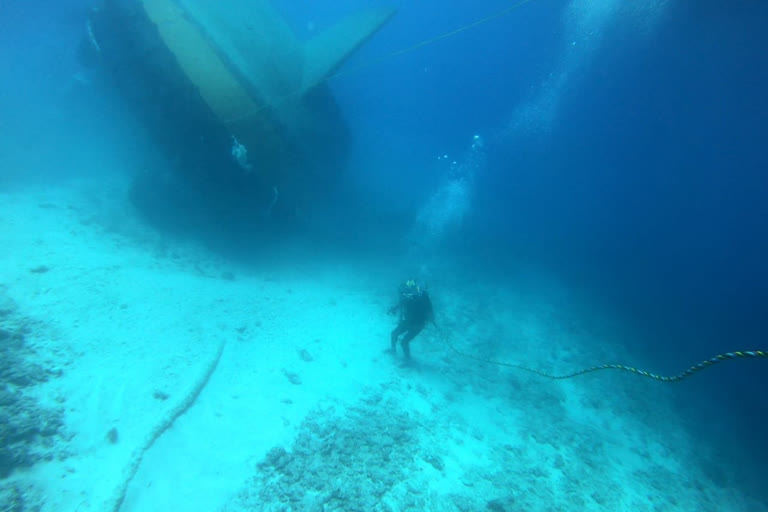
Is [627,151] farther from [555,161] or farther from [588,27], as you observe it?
[588,27]

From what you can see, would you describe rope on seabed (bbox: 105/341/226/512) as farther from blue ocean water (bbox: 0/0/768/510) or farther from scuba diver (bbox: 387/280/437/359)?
scuba diver (bbox: 387/280/437/359)

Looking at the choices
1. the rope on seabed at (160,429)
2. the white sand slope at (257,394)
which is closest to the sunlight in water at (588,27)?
the white sand slope at (257,394)

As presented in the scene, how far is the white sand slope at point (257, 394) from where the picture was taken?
3.73 meters

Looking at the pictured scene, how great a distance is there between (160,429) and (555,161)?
165 feet

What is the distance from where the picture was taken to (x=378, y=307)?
31.8 feet

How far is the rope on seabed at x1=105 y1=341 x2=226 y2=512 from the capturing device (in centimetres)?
314

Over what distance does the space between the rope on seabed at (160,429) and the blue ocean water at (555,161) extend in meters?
1.44

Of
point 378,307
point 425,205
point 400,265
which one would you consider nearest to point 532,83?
point 425,205

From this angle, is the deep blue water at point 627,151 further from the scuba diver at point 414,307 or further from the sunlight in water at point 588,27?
the scuba diver at point 414,307

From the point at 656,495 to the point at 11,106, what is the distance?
31011 millimetres

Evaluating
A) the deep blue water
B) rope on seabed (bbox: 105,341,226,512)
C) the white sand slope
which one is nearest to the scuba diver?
the white sand slope

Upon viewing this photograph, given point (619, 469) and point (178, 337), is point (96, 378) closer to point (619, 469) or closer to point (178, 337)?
point (178, 337)

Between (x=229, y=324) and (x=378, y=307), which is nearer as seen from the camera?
(x=229, y=324)

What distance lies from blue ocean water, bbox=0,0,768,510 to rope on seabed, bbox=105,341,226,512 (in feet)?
4.72
